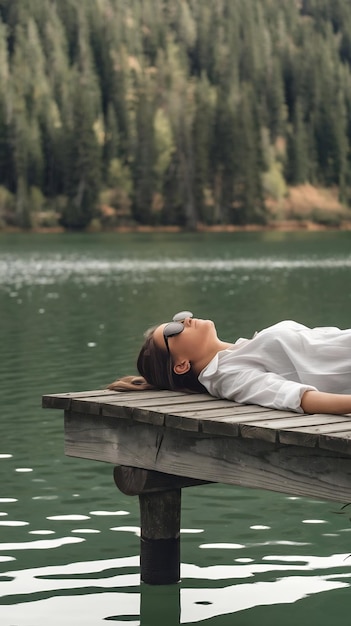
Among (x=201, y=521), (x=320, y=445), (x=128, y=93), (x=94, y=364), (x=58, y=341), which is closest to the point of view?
(x=320, y=445)

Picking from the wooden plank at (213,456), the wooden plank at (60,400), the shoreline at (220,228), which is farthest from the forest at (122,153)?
the wooden plank at (213,456)

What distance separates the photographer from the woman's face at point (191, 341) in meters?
Result: 8.54

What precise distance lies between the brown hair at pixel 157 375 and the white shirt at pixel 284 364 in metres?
0.27

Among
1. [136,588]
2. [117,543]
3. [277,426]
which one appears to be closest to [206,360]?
[277,426]

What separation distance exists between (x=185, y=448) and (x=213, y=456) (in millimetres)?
235

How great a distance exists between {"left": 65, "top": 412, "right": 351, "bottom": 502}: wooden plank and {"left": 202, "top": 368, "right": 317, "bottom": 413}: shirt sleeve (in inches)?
16.2

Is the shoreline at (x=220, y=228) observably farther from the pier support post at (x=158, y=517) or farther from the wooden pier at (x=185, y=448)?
the wooden pier at (x=185, y=448)

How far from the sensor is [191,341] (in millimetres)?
8570

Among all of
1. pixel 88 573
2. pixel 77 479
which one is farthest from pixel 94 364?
pixel 88 573

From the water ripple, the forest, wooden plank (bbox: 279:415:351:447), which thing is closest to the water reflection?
wooden plank (bbox: 279:415:351:447)

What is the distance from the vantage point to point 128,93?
195 m

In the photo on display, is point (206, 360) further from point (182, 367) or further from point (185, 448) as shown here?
point (185, 448)

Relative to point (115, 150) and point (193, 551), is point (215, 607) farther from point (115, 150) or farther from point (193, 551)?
point (115, 150)

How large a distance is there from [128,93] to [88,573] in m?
189
